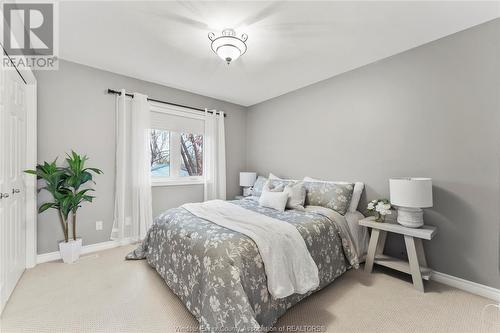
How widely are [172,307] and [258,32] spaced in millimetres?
2709

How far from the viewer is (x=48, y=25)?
7.17 feet

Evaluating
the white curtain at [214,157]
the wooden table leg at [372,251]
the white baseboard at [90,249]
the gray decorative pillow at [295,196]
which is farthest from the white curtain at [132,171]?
the wooden table leg at [372,251]

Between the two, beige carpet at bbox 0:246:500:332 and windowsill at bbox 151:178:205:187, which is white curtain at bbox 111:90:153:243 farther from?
beige carpet at bbox 0:246:500:332

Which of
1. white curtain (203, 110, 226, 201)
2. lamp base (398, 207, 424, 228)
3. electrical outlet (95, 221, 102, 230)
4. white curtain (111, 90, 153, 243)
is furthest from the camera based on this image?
white curtain (203, 110, 226, 201)

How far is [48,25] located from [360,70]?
3.61 m

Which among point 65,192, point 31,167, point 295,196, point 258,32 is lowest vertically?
point 295,196

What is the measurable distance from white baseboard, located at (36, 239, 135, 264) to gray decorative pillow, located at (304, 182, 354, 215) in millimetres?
2758

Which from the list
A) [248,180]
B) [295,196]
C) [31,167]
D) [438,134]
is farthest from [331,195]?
[31,167]

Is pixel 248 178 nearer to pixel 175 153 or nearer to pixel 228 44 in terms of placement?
pixel 175 153

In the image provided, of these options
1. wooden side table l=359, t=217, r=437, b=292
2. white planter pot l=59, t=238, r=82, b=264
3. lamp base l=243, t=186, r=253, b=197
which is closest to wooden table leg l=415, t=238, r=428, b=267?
wooden side table l=359, t=217, r=437, b=292

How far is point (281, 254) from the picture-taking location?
5.79ft

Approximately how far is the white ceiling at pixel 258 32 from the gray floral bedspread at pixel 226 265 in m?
1.92

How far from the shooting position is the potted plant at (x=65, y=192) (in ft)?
8.37

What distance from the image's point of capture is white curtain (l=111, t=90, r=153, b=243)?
322cm
